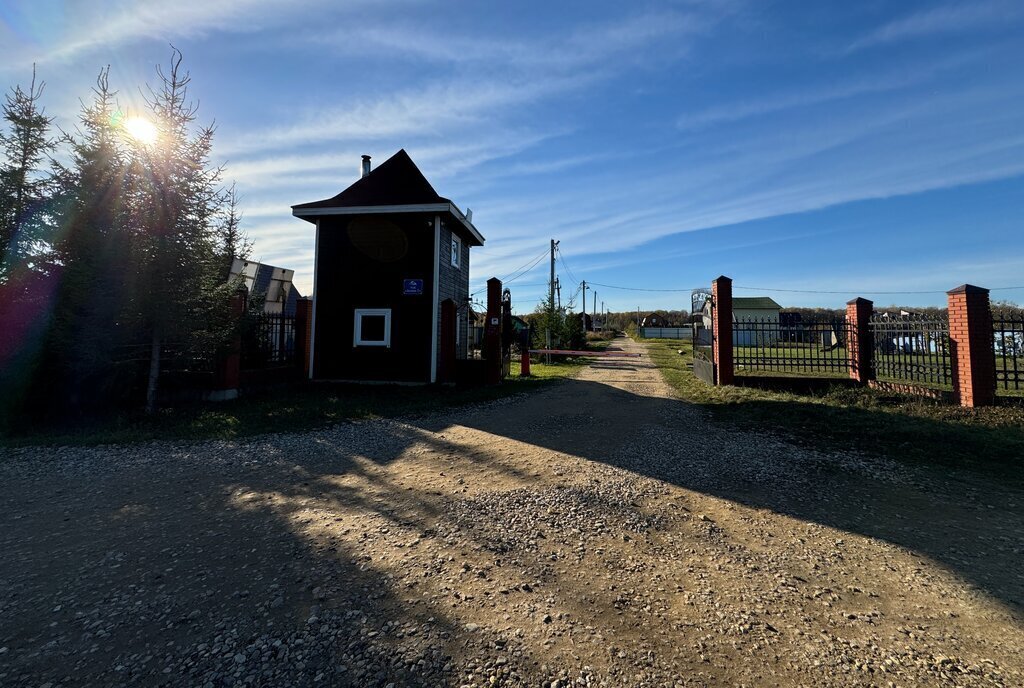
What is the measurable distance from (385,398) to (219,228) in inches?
210

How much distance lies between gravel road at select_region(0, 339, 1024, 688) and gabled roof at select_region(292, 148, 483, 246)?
30.1ft

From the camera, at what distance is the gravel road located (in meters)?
2.20

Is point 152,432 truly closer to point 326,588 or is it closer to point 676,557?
point 326,588

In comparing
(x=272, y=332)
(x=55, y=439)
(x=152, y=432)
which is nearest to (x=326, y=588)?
(x=152, y=432)

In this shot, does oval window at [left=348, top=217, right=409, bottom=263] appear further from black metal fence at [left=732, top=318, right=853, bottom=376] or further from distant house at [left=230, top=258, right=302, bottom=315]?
black metal fence at [left=732, top=318, right=853, bottom=376]

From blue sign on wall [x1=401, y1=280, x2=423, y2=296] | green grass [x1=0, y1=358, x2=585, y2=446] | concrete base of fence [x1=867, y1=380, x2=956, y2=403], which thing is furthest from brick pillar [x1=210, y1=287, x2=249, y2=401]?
concrete base of fence [x1=867, y1=380, x2=956, y2=403]

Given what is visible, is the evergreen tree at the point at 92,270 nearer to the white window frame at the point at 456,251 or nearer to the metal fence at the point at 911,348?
the white window frame at the point at 456,251

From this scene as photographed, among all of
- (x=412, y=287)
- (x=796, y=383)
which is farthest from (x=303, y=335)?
(x=796, y=383)

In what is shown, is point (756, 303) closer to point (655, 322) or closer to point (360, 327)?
point (655, 322)

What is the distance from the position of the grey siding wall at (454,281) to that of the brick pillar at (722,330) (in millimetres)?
7643

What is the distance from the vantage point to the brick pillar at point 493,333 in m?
13.2

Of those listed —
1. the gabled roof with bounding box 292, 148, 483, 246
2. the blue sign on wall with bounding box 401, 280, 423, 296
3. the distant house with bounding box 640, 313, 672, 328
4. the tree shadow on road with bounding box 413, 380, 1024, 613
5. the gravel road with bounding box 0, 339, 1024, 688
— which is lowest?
the gravel road with bounding box 0, 339, 1024, 688

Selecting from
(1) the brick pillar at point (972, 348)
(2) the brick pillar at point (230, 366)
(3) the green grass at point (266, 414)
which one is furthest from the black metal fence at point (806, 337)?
(2) the brick pillar at point (230, 366)

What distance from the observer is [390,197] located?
1373 cm
